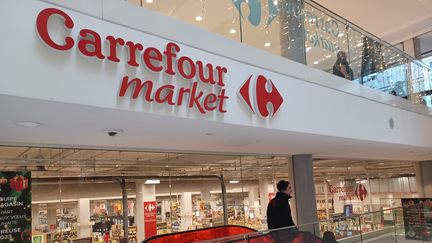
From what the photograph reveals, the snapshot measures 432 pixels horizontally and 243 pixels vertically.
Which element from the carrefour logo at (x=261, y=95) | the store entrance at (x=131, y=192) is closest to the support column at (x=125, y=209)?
the store entrance at (x=131, y=192)

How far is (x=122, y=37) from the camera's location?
137 inches

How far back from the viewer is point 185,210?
27.2 ft

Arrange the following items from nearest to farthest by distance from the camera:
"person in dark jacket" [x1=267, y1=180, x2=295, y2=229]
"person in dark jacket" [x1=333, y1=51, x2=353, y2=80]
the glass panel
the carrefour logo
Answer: the carrefour logo < "person in dark jacket" [x1=267, y1=180, x2=295, y2=229] < the glass panel < "person in dark jacket" [x1=333, y1=51, x2=353, y2=80]

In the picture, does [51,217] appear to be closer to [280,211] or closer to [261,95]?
[280,211]

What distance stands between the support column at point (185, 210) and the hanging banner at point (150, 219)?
2.33 feet

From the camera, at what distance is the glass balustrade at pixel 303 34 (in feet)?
16.1

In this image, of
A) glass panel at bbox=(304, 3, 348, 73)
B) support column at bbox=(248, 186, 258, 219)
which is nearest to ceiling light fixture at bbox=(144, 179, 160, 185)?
support column at bbox=(248, 186, 258, 219)

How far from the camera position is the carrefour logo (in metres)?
4.63

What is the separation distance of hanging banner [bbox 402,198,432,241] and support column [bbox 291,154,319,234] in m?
1.93

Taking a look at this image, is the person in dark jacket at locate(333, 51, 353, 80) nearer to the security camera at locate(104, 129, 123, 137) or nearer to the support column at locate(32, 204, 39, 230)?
the security camera at locate(104, 129, 123, 137)

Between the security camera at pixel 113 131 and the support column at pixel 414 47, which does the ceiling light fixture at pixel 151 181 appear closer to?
the security camera at pixel 113 131

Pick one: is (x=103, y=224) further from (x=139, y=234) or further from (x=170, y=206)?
(x=170, y=206)

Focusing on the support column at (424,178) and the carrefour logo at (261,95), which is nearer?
the carrefour logo at (261,95)

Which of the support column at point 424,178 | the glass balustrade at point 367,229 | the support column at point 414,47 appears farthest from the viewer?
the support column at point 414,47
